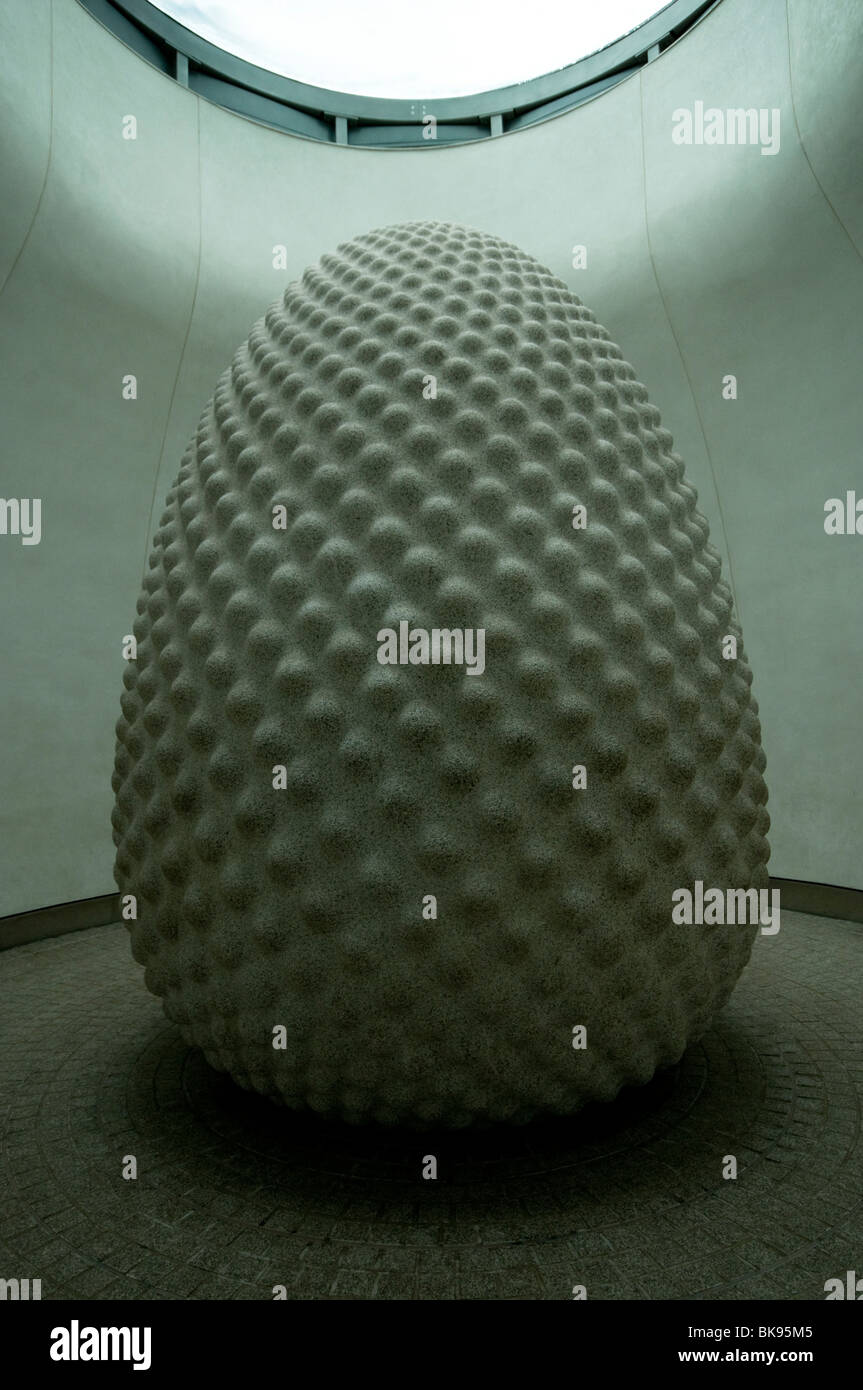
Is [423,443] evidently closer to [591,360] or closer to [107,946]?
[591,360]

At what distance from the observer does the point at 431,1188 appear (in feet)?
7.53

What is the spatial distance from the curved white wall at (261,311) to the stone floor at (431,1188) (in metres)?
2.38

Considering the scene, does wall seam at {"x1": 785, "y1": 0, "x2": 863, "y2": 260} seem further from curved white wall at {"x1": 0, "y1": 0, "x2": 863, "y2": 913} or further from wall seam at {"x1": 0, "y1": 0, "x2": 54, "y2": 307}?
wall seam at {"x1": 0, "y1": 0, "x2": 54, "y2": 307}

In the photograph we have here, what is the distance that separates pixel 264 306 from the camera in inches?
247

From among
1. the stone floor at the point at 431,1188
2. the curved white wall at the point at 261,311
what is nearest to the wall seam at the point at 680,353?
the curved white wall at the point at 261,311

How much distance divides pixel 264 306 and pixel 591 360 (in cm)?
407

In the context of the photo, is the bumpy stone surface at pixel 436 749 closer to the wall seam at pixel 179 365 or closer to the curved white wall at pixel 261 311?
the curved white wall at pixel 261 311

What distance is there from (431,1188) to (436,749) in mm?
1180

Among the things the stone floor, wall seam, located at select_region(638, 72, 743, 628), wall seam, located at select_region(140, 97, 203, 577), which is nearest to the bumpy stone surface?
the stone floor

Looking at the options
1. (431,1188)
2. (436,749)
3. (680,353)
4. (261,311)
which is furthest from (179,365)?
(431,1188)

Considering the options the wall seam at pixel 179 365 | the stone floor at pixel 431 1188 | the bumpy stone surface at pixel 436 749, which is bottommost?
the stone floor at pixel 431 1188

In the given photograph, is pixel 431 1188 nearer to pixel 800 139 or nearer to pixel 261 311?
pixel 261 311

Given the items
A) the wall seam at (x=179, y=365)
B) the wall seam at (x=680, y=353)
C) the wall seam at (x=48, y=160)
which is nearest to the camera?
the wall seam at (x=48, y=160)

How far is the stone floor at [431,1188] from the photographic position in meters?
1.93
